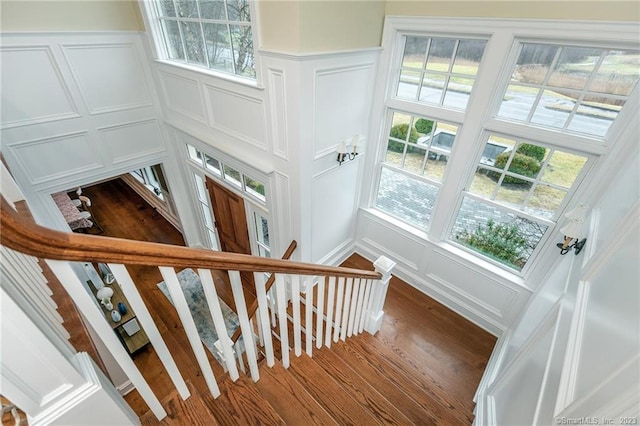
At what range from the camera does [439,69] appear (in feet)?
8.54

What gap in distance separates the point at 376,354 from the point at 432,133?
7.22 ft

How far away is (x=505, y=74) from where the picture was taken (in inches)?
88.1

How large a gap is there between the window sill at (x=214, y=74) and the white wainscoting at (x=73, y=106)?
1.53 feet

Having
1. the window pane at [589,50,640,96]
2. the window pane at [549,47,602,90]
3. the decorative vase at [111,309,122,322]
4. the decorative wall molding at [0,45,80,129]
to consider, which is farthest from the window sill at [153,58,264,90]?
the decorative vase at [111,309,122,322]

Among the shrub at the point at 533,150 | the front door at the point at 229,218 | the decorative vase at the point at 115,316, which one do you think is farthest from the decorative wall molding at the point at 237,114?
the decorative vase at the point at 115,316

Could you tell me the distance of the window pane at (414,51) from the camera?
2.62 m

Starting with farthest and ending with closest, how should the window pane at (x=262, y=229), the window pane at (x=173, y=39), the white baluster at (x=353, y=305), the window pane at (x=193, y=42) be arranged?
the window pane at (x=262, y=229)
the window pane at (x=173, y=39)
the window pane at (x=193, y=42)
the white baluster at (x=353, y=305)

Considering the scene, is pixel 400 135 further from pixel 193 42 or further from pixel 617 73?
pixel 193 42

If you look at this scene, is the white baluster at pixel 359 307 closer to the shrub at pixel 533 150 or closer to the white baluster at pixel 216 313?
the white baluster at pixel 216 313

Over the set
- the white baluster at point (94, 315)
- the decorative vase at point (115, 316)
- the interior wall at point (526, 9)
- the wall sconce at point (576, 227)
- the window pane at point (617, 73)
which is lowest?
the decorative vase at point (115, 316)

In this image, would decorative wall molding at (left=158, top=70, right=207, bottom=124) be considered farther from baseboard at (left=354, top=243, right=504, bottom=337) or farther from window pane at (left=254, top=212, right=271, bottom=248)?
baseboard at (left=354, top=243, right=504, bottom=337)

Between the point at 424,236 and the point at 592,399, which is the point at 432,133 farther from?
the point at 592,399

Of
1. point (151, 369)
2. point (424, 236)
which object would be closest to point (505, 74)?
point (424, 236)

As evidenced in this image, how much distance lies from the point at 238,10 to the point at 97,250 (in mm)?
2562
